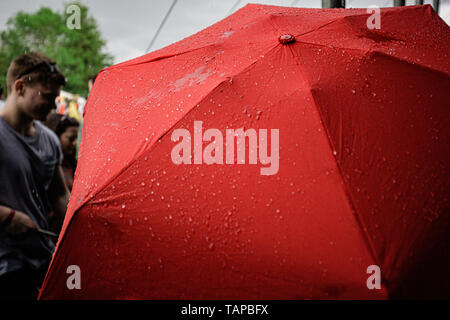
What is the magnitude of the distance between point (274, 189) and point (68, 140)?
3718mm

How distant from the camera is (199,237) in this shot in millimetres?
1340

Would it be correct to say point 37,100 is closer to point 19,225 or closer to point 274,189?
point 19,225

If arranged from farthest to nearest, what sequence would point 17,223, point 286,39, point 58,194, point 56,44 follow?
1. point 56,44
2. point 58,194
3. point 17,223
4. point 286,39

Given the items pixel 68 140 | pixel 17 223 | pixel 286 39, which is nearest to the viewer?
pixel 286 39

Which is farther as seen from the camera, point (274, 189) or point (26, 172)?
point (26, 172)

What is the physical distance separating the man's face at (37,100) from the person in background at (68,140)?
1.71 m

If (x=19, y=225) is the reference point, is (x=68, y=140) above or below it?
above

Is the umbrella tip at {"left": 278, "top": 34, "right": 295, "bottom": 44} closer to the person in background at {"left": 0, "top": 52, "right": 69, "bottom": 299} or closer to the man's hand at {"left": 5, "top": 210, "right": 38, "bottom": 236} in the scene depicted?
the person in background at {"left": 0, "top": 52, "right": 69, "bottom": 299}

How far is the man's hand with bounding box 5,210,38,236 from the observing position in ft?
7.85

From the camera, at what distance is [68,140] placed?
4434 millimetres

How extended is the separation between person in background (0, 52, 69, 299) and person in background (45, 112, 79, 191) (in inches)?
61.5

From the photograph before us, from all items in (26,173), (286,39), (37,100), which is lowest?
(26,173)

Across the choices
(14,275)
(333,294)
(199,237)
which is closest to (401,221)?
(333,294)

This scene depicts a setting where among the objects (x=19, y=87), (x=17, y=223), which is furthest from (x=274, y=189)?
(x=19, y=87)
